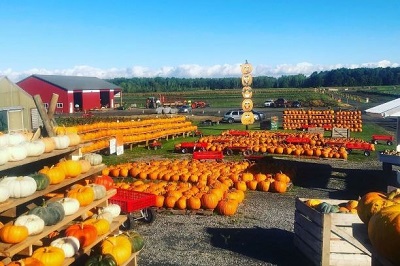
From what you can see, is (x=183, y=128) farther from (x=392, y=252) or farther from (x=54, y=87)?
(x=54, y=87)

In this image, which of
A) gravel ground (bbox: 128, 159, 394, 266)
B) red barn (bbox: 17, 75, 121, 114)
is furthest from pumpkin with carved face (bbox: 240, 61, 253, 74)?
red barn (bbox: 17, 75, 121, 114)

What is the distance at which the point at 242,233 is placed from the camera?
11.0 m

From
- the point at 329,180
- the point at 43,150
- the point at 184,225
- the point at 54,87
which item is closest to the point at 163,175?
the point at 184,225

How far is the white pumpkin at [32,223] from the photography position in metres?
6.66

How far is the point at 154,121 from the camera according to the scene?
97.0 feet

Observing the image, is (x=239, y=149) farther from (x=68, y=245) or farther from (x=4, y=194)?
(x=4, y=194)

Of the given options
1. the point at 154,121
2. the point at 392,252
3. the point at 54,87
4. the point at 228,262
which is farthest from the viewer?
the point at 54,87

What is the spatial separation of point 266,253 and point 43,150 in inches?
207

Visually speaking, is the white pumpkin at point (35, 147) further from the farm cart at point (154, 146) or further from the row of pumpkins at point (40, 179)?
the farm cart at point (154, 146)

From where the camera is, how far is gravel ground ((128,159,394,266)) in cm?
933

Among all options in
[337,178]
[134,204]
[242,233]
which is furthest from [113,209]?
[337,178]

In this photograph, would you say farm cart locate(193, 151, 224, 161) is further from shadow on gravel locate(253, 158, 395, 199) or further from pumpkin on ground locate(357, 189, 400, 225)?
pumpkin on ground locate(357, 189, 400, 225)

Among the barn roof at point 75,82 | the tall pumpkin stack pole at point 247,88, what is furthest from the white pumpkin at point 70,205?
the barn roof at point 75,82

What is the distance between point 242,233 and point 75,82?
60.9 m
